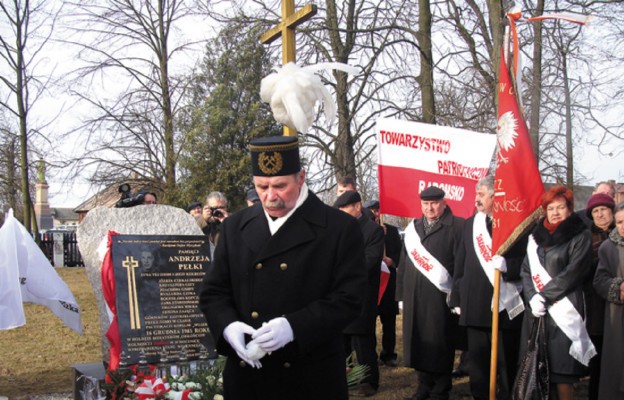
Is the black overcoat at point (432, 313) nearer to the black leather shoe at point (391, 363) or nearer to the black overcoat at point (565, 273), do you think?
the black overcoat at point (565, 273)

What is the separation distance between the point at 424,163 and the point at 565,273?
7.34 ft

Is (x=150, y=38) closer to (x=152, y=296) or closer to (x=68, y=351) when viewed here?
(x=68, y=351)

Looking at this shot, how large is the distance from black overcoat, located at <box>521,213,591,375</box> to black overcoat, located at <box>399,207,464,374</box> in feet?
2.74

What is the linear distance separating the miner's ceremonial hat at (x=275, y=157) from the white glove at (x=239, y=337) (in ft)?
2.25

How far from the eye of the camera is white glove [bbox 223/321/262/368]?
8.77 ft

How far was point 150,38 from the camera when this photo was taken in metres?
20.2

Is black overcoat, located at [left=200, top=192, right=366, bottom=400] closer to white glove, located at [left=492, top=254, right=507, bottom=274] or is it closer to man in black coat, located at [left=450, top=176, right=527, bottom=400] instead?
white glove, located at [left=492, top=254, right=507, bottom=274]

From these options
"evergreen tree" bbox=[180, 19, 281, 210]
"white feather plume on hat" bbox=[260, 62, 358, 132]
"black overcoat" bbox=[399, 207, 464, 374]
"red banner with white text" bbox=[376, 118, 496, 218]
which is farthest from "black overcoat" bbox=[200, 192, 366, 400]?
"evergreen tree" bbox=[180, 19, 281, 210]

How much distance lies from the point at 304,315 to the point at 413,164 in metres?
4.34

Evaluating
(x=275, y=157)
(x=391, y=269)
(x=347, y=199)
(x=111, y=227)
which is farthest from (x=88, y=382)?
(x=391, y=269)

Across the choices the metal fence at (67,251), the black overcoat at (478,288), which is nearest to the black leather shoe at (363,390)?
the black overcoat at (478,288)

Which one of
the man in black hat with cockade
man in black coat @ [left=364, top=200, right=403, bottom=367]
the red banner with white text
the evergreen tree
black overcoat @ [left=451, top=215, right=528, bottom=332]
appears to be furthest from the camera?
the evergreen tree

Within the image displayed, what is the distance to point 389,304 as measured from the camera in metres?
7.77

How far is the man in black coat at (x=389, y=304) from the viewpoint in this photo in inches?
Answer: 301
